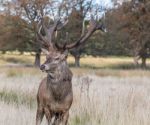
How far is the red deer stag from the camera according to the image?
20.6 ft

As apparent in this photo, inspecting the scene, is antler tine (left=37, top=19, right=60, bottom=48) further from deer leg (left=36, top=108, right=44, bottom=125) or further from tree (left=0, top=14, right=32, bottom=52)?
tree (left=0, top=14, right=32, bottom=52)

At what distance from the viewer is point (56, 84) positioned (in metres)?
6.36

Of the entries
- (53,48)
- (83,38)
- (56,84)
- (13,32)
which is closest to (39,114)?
(56,84)

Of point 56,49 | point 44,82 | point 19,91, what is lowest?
point 19,91

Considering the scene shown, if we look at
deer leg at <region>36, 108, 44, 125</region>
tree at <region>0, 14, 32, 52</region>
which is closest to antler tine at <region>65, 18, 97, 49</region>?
deer leg at <region>36, 108, 44, 125</region>

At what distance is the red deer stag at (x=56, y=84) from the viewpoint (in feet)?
20.6

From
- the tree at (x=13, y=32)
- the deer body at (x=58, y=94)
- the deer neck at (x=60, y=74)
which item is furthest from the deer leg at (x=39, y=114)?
the tree at (x=13, y=32)

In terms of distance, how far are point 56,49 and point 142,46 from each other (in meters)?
40.8

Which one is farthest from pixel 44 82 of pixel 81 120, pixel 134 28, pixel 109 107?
pixel 134 28

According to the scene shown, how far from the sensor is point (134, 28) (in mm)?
46281

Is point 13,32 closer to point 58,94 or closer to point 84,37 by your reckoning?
point 84,37

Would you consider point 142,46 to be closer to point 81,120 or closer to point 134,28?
point 134,28

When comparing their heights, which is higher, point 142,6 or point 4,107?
point 142,6

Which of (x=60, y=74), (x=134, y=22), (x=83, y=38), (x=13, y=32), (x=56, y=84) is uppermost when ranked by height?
(x=134, y=22)
